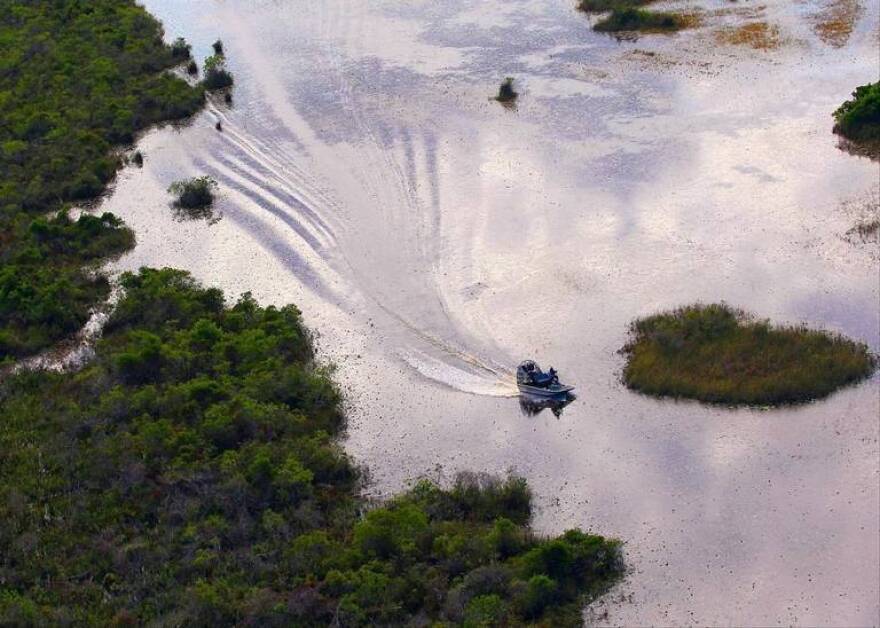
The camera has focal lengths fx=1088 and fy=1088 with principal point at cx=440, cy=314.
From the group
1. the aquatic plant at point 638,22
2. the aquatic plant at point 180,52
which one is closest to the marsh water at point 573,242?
the aquatic plant at point 180,52

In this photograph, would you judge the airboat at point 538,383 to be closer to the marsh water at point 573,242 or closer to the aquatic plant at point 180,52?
the marsh water at point 573,242

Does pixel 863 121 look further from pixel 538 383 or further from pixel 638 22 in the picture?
pixel 538 383

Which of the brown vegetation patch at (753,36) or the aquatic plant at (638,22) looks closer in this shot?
the brown vegetation patch at (753,36)

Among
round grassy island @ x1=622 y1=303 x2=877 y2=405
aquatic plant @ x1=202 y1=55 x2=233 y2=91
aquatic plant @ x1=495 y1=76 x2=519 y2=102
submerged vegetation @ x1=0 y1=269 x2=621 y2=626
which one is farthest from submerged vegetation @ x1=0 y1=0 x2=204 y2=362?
round grassy island @ x1=622 y1=303 x2=877 y2=405

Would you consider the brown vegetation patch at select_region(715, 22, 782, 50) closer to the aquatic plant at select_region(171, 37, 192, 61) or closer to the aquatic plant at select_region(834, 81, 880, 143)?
the aquatic plant at select_region(834, 81, 880, 143)

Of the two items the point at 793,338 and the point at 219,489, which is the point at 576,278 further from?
the point at 219,489

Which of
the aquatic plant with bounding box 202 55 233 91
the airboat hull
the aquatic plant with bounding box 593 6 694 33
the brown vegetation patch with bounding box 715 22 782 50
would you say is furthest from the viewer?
the aquatic plant with bounding box 593 6 694 33

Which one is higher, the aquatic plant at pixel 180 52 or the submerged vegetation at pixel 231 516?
the aquatic plant at pixel 180 52
